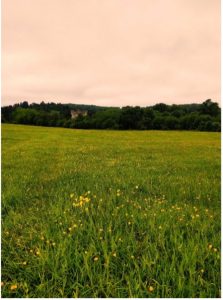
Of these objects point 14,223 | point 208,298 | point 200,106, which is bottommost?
point 208,298

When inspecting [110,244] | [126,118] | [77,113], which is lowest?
[110,244]

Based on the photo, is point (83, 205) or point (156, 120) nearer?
point (83, 205)

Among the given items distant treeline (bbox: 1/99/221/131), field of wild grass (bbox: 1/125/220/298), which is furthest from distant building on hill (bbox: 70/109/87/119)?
field of wild grass (bbox: 1/125/220/298)

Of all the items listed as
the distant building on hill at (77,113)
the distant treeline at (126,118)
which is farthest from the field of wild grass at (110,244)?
the distant building on hill at (77,113)

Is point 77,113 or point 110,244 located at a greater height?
point 77,113

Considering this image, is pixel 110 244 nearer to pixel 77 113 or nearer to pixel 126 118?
pixel 126 118

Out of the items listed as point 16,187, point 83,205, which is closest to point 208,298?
point 83,205

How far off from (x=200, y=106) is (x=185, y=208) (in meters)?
81.1

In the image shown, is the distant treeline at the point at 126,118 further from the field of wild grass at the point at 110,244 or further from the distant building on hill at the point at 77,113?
the field of wild grass at the point at 110,244

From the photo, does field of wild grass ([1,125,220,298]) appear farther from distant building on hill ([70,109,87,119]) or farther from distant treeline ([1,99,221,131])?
distant building on hill ([70,109,87,119])

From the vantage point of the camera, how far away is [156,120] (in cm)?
8088

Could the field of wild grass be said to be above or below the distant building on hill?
below

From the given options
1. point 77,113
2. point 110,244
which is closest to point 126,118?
point 77,113

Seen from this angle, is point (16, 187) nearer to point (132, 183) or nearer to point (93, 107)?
point (132, 183)
